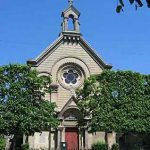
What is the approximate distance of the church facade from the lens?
128ft

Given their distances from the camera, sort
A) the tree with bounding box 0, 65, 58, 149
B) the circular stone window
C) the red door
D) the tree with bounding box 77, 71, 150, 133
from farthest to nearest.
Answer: the circular stone window
the red door
the tree with bounding box 77, 71, 150, 133
the tree with bounding box 0, 65, 58, 149

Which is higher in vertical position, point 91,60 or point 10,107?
point 91,60

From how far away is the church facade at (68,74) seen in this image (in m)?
39.0

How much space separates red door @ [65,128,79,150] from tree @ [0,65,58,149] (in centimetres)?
661

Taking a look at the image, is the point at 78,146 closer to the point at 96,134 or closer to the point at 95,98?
the point at 96,134

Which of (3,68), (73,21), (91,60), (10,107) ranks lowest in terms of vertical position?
(10,107)

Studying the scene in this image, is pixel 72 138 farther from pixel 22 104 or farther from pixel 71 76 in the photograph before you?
pixel 22 104

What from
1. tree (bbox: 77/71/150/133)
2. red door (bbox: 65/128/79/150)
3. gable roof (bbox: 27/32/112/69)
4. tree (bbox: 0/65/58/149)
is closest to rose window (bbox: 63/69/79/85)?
gable roof (bbox: 27/32/112/69)

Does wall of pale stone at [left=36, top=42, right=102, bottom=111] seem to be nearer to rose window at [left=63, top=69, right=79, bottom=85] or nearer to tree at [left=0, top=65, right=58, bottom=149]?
rose window at [left=63, top=69, right=79, bottom=85]

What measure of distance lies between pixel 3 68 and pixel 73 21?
1438 cm

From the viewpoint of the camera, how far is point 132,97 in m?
36.4

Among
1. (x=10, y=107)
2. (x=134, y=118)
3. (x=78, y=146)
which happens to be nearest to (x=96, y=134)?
(x=78, y=146)

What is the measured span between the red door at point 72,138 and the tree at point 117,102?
179 inches

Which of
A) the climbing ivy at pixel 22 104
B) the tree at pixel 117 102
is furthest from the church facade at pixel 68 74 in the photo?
the climbing ivy at pixel 22 104
